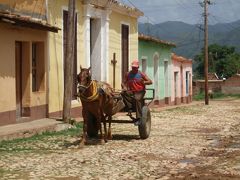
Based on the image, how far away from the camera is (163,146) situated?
12.9m

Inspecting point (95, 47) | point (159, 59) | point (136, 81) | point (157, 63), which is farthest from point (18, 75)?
point (159, 59)

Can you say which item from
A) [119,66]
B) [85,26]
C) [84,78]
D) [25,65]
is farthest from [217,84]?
[84,78]

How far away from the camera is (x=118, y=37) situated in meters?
25.9

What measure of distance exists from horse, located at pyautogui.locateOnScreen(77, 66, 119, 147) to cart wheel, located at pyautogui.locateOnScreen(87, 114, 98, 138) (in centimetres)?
12

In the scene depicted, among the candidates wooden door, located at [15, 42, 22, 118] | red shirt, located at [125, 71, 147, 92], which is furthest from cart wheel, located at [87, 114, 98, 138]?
wooden door, located at [15, 42, 22, 118]

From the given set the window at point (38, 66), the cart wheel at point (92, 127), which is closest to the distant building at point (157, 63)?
the window at point (38, 66)

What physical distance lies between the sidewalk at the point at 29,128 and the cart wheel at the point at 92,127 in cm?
174

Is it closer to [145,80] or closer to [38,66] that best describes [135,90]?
[145,80]

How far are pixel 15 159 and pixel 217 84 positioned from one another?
55185 mm

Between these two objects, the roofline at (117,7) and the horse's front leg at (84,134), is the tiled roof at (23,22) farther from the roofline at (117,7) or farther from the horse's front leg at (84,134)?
the roofline at (117,7)

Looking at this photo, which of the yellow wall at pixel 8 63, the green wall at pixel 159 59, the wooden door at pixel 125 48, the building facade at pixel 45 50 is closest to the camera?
the yellow wall at pixel 8 63

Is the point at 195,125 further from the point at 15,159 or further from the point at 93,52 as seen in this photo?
the point at 15,159

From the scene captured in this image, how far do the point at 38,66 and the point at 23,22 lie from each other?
2.81m

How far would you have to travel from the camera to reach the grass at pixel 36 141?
40.0 ft
